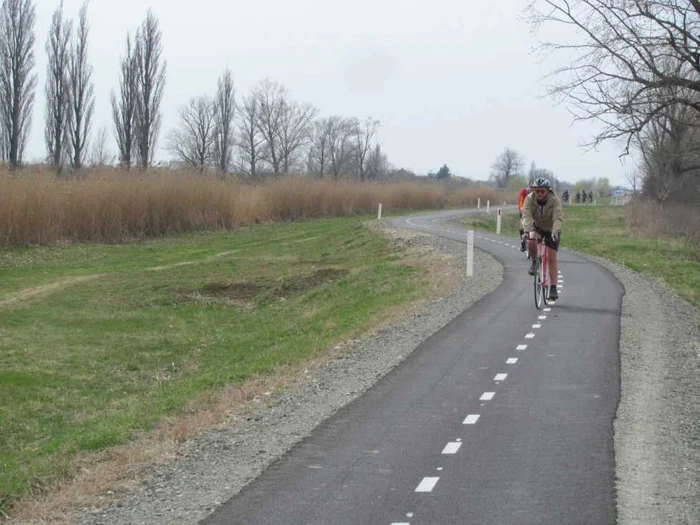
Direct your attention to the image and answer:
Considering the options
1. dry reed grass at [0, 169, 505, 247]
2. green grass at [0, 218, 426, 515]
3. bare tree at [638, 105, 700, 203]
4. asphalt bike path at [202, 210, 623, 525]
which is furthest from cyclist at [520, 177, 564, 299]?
dry reed grass at [0, 169, 505, 247]

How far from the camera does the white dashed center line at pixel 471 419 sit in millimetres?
8320

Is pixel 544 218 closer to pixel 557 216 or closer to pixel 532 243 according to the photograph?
pixel 557 216

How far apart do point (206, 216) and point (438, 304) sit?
31160 mm

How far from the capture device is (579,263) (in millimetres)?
24625

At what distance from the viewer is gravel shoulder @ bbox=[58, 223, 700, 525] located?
6227 millimetres

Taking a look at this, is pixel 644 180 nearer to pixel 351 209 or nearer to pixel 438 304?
pixel 351 209

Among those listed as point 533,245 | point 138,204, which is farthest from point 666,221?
point 533,245

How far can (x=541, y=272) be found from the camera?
1546cm

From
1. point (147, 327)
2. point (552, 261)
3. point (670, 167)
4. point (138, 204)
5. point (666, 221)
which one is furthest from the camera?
point (670, 167)

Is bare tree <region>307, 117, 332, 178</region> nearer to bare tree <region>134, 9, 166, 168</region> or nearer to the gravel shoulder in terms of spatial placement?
bare tree <region>134, 9, 166, 168</region>

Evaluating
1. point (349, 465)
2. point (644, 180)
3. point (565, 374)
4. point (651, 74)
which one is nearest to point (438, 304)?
point (565, 374)

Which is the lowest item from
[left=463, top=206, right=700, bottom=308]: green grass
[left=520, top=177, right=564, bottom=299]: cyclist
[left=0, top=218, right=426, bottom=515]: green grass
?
[left=0, top=218, right=426, bottom=515]: green grass

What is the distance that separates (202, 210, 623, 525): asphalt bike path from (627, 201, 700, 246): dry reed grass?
3217cm

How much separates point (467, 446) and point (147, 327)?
1528 centimetres
